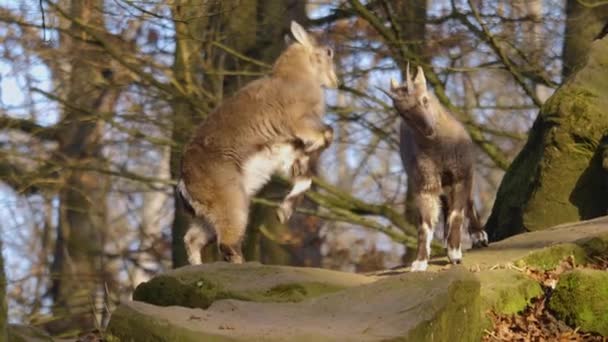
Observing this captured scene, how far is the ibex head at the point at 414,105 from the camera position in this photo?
9.32 metres

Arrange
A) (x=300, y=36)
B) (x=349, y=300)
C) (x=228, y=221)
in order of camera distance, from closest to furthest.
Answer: (x=349, y=300), (x=228, y=221), (x=300, y=36)

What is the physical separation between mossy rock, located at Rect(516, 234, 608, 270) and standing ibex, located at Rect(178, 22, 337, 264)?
8.11ft

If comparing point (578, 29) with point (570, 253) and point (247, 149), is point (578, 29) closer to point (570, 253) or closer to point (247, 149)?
point (247, 149)

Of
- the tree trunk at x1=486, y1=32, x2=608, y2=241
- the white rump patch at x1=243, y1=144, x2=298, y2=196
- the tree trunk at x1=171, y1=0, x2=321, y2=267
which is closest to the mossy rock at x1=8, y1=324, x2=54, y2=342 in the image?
the white rump patch at x1=243, y1=144, x2=298, y2=196

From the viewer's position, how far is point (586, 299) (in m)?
7.46

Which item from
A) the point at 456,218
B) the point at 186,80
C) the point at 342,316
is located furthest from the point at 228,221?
the point at 186,80

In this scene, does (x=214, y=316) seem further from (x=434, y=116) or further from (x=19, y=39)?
(x=19, y=39)

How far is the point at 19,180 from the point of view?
13.7m

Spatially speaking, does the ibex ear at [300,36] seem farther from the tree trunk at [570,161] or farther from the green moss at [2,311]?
the green moss at [2,311]

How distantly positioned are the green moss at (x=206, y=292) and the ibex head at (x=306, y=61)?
3.32 metres

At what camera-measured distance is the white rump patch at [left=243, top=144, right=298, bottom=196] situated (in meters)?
10.1

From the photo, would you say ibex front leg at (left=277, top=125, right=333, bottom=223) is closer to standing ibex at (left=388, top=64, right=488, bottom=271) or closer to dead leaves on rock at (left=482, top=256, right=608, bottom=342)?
standing ibex at (left=388, top=64, right=488, bottom=271)

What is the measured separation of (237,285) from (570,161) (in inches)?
158

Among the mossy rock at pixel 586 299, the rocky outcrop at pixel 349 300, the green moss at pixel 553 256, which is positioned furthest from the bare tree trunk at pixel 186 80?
the mossy rock at pixel 586 299
